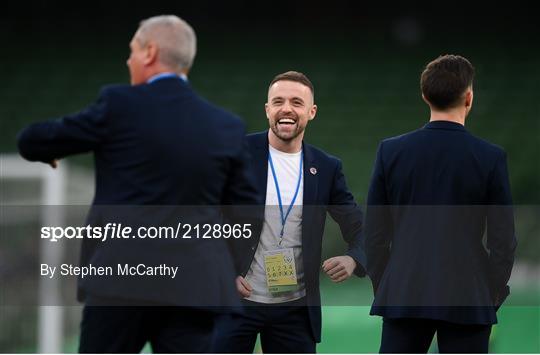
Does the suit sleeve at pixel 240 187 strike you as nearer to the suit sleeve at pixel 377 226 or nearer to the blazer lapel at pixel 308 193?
the suit sleeve at pixel 377 226

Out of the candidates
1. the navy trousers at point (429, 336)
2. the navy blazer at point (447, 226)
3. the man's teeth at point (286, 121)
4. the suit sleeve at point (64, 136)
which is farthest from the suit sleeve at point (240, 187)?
the man's teeth at point (286, 121)

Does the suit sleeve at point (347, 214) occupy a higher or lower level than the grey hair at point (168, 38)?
lower

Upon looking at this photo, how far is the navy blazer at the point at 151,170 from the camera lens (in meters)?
2.80

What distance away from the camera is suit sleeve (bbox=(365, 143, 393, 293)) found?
351cm

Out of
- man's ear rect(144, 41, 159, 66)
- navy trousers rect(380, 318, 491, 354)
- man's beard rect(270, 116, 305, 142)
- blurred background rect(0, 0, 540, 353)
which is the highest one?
blurred background rect(0, 0, 540, 353)

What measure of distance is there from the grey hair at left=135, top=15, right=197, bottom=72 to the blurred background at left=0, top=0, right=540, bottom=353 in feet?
27.3

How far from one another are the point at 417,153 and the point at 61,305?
486 centimetres

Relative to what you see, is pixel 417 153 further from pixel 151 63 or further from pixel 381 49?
pixel 381 49

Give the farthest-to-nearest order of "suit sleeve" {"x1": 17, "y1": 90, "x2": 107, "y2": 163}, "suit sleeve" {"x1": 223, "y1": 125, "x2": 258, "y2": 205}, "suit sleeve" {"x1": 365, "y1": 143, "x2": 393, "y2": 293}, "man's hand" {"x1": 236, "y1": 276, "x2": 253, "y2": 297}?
1. "man's hand" {"x1": 236, "y1": 276, "x2": 253, "y2": 297}
2. "suit sleeve" {"x1": 365, "y1": 143, "x2": 393, "y2": 293}
3. "suit sleeve" {"x1": 223, "y1": 125, "x2": 258, "y2": 205}
4. "suit sleeve" {"x1": 17, "y1": 90, "x2": 107, "y2": 163}

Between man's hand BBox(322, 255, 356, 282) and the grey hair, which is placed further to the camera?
man's hand BBox(322, 255, 356, 282)

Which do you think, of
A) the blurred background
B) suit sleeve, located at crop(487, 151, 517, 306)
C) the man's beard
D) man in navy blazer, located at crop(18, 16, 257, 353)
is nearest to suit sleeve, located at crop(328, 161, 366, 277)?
the man's beard

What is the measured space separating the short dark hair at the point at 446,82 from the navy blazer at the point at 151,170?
858 millimetres

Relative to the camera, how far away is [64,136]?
278 cm

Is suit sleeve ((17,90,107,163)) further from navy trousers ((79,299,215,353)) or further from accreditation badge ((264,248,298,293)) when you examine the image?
accreditation badge ((264,248,298,293))
